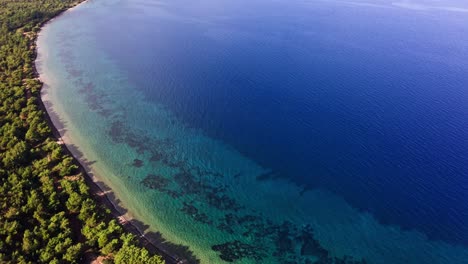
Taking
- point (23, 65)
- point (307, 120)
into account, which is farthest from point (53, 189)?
point (23, 65)

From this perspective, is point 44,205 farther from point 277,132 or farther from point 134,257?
point 277,132

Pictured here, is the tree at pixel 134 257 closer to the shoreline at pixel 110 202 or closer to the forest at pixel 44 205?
the forest at pixel 44 205

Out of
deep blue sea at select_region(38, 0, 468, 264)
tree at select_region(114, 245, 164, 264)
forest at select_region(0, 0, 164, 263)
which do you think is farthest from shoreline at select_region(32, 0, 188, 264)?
tree at select_region(114, 245, 164, 264)

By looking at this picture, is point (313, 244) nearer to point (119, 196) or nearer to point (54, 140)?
point (119, 196)

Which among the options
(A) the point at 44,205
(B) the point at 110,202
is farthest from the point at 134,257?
(A) the point at 44,205

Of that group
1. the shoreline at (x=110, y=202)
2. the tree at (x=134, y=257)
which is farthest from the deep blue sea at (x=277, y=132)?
the tree at (x=134, y=257)

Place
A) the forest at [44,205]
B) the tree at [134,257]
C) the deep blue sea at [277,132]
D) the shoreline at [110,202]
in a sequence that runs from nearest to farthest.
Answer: the tree at [134,257], the forest at [44,205], the shoreline at [110,202], the deep blue sea at [277,132]
